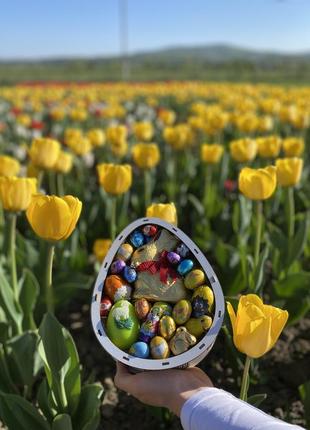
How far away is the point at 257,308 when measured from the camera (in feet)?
4.25

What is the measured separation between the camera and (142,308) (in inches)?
54.8

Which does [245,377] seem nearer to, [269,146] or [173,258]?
[173,258]

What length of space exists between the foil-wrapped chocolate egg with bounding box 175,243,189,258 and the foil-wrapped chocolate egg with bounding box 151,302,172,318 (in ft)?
0.46

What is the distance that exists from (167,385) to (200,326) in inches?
6.2

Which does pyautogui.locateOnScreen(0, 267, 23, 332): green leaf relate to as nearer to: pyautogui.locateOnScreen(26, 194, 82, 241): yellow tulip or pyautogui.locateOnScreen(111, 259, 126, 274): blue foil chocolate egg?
pyautogui.locateOnScreen(26, 194, 82, 241): yellow tulip

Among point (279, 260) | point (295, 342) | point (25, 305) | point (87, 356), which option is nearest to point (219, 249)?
point (279, 260)

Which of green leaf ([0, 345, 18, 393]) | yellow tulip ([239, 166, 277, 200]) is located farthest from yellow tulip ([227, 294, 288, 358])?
green leaf ([0, 345, 18, 393])

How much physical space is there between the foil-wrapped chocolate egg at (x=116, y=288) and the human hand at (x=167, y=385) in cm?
19

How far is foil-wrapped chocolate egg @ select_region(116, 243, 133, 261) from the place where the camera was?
1493 millimetres

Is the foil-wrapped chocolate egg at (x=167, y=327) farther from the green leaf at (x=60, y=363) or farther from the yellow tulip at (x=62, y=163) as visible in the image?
the yellow tulip at (x=62, y=163)

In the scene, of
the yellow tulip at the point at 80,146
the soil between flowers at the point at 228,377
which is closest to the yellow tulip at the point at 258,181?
the soil between flowers at the point at 228,377

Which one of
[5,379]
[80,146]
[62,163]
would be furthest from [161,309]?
[80,146]

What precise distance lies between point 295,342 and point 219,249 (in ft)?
2.01

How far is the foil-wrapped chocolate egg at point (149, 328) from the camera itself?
→ 1363mm
